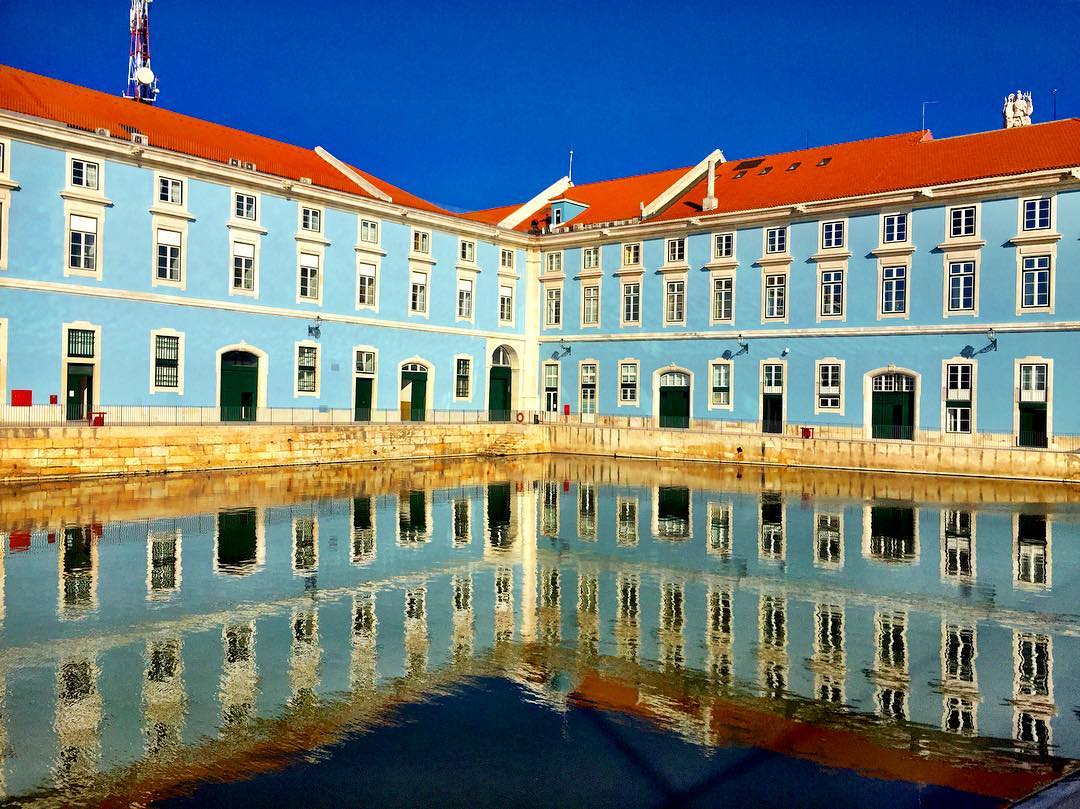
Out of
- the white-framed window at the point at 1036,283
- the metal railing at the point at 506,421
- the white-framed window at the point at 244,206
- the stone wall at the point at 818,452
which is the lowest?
the stone wall at the point at 818,452

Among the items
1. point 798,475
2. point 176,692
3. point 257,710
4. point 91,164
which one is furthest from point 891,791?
point 91,164

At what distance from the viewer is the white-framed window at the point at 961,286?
109 ft

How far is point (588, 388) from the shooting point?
4400 centimetres

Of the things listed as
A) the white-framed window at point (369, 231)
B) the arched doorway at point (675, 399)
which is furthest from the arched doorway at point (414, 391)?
the arched doorway at point (675, 399)

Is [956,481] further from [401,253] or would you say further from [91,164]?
[91,164]

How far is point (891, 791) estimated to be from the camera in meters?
7.18

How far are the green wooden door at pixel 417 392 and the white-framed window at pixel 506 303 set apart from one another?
5377 mm

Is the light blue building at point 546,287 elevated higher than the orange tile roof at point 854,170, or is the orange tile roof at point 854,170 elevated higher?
the orange tile roof at point 854,170

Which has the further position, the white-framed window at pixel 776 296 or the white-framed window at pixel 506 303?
the white-framed window at pixel 506 303

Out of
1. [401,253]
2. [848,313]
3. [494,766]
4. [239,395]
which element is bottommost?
[494,766]

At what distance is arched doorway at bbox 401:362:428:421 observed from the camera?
4031 cm

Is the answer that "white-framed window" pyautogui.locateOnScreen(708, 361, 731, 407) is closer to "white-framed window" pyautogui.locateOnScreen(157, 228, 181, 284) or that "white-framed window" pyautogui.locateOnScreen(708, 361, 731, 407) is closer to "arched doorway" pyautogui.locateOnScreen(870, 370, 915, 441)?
"arched doorway" pyautogui.locateOnScreen(870, 370, 915, 441)

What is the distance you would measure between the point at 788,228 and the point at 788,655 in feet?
96.5

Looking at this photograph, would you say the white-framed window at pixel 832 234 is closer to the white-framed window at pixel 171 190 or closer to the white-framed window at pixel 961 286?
the white-framed window at pixel 961 286
